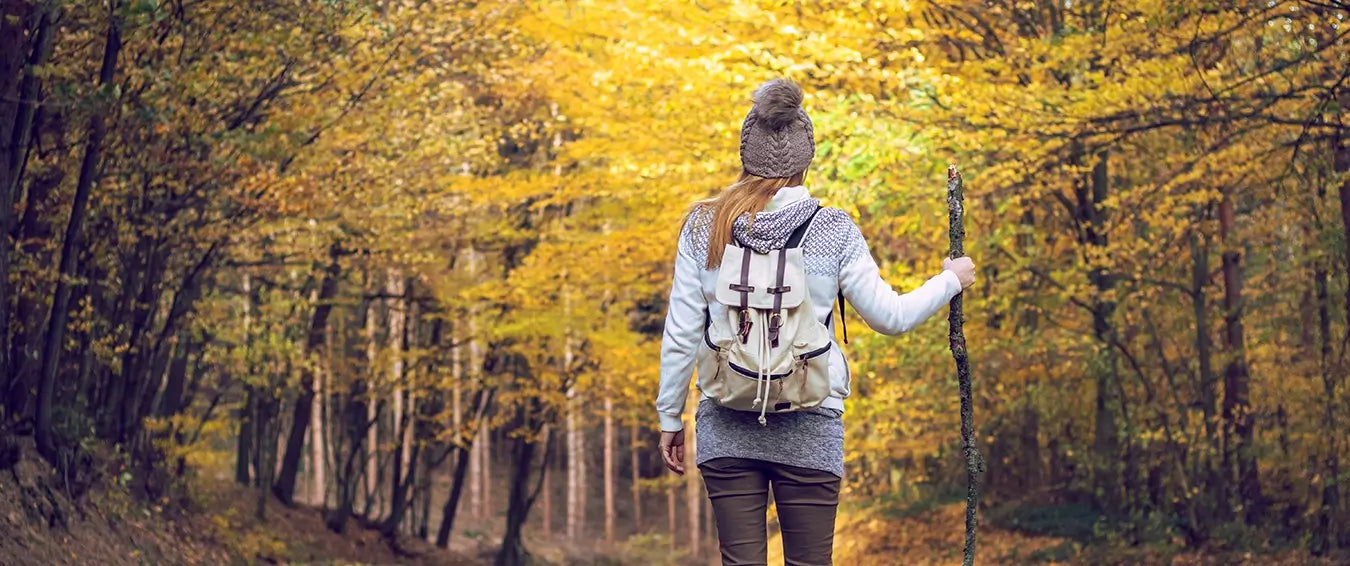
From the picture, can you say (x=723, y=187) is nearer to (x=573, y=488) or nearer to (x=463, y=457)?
(x=463, y=457)

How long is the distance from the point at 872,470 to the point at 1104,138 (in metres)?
8.89

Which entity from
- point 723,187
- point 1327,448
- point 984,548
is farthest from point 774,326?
point 984,548

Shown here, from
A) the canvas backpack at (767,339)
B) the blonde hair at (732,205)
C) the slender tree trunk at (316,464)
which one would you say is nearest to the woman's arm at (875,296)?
the canvas backpack at (767,339)

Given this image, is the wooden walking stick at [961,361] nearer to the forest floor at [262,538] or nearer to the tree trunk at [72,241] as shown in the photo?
the tree trunk at [72,241]

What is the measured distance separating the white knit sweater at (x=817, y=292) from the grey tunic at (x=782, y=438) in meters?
0.06

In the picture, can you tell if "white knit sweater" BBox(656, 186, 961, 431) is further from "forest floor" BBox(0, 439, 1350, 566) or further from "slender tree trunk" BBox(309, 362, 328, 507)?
"slender tree trunk" BBox(309, 362, 328, 507)

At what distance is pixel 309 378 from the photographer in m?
18.3

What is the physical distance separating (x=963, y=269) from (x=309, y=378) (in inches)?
614

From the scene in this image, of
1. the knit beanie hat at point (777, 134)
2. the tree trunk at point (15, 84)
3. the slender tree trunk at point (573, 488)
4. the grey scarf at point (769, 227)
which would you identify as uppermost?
the tree trunk at point (15, 84)

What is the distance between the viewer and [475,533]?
30.1 meters

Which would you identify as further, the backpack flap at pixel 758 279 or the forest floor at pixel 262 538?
the forest floor at pixel 262 538

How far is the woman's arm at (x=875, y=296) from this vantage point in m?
3.47

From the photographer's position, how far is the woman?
135 inches

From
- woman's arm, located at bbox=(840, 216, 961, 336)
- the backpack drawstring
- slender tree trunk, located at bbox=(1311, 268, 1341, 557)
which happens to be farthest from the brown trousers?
slender tree trunk, located at bbox=(1311, 268, 1341, 557)
